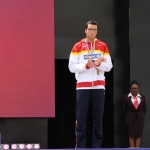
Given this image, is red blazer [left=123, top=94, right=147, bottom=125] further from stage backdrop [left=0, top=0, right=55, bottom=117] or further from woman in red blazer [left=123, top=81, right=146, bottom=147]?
stage backdrop [left=0, top=0, right=55, bottom=117]

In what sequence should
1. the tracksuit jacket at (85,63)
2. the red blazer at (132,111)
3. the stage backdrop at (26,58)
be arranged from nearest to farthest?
the tracksuit jacket at (85,63) < the stage backdrop at (26,58) < the red blazer at (132,111)

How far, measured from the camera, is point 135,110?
6.98m

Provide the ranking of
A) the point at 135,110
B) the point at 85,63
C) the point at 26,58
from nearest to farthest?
1. the point at 85,63
2. the point at 26,58
3. the point at 135,110

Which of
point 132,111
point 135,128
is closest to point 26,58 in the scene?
point 132,111

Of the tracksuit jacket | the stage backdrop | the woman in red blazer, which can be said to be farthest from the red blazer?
the tracksuit jacket

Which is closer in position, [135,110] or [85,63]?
→ [85,63]

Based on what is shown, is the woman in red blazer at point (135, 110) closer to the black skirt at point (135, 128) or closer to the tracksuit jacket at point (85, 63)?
the black skirt at point (135, 128)

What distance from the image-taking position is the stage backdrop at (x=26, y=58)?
6816mm

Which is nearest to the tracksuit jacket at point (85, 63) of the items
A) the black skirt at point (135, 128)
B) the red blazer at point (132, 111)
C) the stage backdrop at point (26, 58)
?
the stage backdrop at point (26, 58)

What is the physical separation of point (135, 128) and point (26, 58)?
2.06 metres

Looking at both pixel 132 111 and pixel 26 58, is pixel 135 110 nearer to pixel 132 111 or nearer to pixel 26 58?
pixel 132 111

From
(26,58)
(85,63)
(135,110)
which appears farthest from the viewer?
(135,110)

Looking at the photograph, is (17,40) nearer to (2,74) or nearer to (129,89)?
(2,74)

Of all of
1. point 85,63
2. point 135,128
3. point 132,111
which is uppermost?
point 85,63
